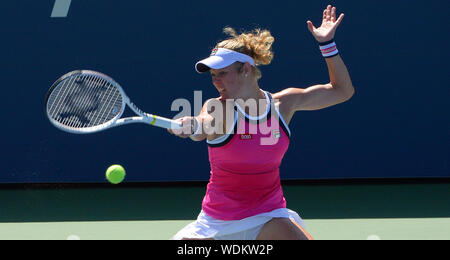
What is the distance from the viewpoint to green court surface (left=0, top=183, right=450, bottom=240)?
17.4 ft

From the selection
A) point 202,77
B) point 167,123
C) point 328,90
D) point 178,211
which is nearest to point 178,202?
point 178,211

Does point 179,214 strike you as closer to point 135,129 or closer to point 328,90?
point 135,129

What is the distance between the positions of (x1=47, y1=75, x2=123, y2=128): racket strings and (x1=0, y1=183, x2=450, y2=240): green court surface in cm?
194

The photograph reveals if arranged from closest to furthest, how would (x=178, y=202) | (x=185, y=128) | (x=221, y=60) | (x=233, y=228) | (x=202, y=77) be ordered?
(x=185, y=128) < (x=233, y=228) < (x=221, y=60) < (x=178, y=202) < (x=202, y=77)

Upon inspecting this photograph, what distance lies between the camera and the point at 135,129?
24.9 ft

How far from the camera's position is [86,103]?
344 centimetres

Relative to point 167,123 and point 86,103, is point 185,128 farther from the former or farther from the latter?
point 86,103

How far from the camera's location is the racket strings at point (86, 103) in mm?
3359

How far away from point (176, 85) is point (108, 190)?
1435 mm

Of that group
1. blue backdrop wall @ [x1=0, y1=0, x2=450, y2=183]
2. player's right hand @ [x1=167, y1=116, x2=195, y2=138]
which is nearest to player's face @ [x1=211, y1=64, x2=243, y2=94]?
player's right hand @ [x1=167, y1=116, x2=195, y2=138]

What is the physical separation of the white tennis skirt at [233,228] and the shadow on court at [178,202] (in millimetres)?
2593

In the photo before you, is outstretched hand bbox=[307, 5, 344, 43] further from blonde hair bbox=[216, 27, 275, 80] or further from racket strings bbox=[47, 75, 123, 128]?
racket strings bbox=[47, 75, 123, 128]

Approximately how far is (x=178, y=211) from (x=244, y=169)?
3.03m
